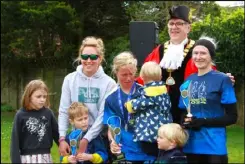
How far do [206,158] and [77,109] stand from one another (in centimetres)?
116

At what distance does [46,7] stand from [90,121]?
9.45 meters

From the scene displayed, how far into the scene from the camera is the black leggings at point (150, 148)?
13.8 ft

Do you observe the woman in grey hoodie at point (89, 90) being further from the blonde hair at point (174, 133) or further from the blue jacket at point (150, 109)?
the blonde hair at point (174, 133)

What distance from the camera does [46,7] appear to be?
44.7 feet

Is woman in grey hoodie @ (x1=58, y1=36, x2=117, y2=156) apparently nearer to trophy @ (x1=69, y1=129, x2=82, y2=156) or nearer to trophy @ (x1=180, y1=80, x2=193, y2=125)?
trophy @ (x1=69, y1=129, x2=82, y2=156)

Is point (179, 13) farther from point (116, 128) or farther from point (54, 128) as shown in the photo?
point (54, 128)

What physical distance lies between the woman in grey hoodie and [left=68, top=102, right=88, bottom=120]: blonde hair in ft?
0.36

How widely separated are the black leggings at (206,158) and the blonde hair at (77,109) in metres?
0.96

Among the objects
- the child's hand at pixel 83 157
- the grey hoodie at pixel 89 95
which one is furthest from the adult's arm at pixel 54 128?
the child's hand at pixel 83 157

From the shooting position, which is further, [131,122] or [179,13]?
[179,13]

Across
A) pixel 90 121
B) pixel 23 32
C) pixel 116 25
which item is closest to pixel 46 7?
pixel 23 32

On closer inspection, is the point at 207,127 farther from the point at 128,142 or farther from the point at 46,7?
the point at 46,7

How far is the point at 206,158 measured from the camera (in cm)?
407

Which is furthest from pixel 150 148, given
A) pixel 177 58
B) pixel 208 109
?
pixel 177 58
